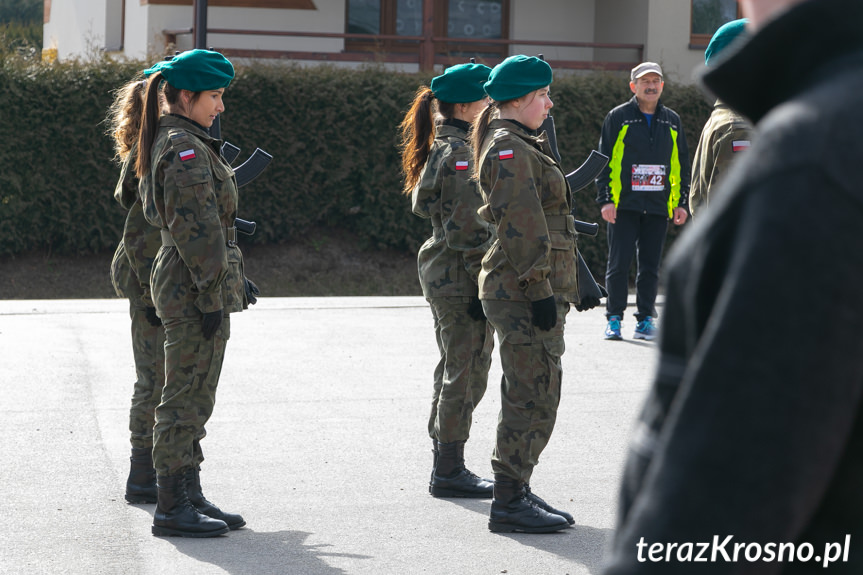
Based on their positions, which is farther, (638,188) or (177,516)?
(638,188)

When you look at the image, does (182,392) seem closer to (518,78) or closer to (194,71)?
(194,71)

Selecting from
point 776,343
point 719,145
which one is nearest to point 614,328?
point 719,145

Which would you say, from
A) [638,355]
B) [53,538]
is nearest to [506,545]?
[53,538]

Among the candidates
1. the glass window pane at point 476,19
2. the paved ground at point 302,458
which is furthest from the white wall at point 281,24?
the paved ground at point 302,458

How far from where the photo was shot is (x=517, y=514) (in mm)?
4781

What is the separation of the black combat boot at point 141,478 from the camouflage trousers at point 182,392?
51cm

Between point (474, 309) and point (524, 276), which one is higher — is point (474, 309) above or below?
below

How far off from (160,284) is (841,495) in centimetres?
388

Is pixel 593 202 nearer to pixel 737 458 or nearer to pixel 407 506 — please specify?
pixel 407 506

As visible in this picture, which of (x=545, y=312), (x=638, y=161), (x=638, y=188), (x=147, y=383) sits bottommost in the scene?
(x=147, y=383)

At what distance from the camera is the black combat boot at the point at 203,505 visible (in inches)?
191

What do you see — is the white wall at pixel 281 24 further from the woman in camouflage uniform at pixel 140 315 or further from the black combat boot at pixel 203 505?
the black combat boot at pixel 203 505

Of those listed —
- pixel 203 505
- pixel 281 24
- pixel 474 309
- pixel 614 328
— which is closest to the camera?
pixel 203 505

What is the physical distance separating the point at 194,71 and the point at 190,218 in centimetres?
65
